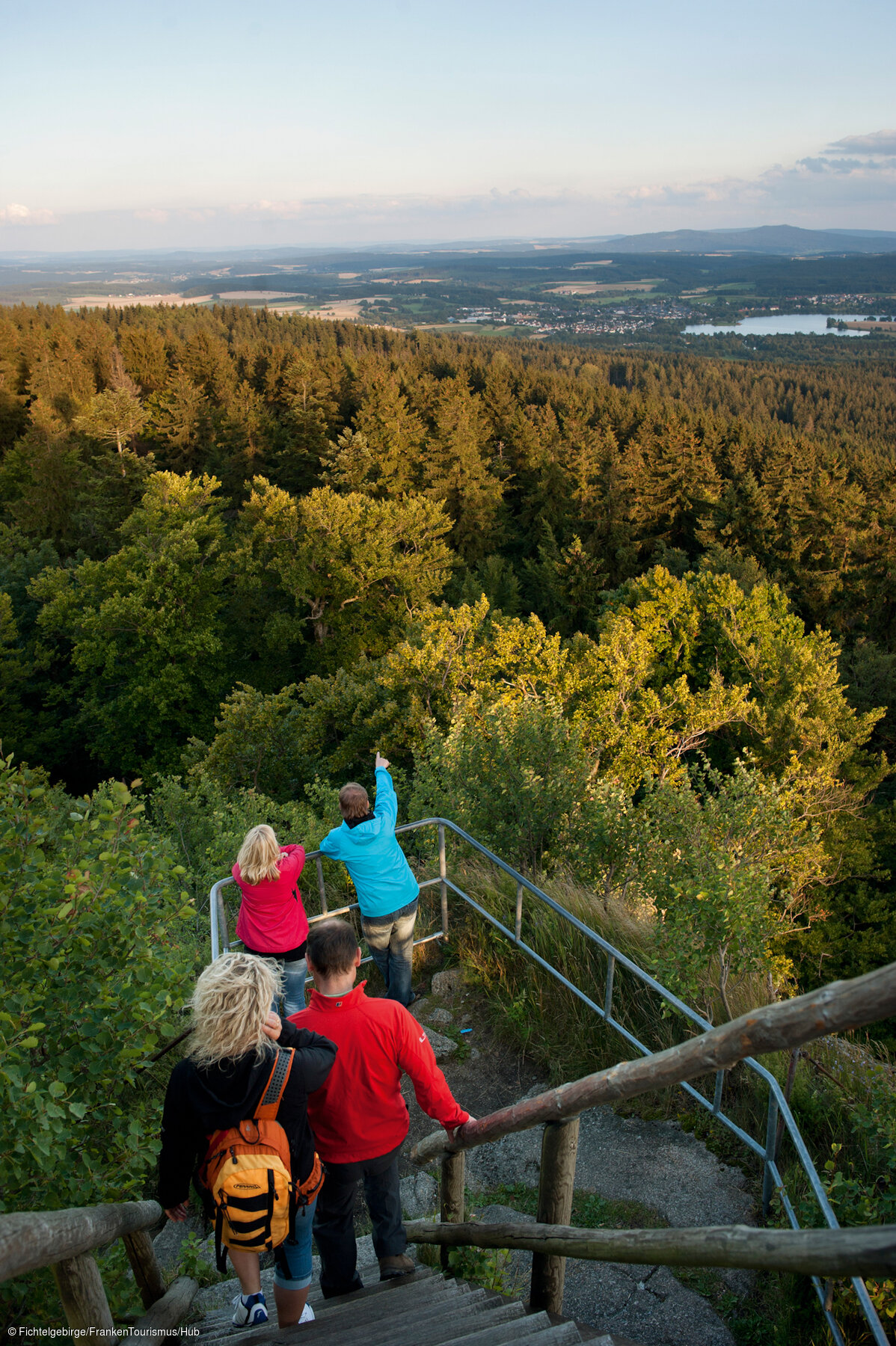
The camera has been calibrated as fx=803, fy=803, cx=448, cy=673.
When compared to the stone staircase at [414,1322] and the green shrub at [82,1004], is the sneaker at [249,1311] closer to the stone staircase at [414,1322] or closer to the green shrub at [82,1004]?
the stone staircase at [414,1322]

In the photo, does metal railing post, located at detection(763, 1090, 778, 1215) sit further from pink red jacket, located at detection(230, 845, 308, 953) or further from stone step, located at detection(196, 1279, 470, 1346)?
pink red jacket, located at detection(230, 845, 308, 953)

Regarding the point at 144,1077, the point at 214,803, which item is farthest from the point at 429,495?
the point at 144,1077

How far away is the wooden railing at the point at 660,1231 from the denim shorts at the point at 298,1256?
0.50m

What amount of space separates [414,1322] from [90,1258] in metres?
1.22

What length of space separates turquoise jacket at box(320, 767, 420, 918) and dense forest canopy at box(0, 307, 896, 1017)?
1.74m

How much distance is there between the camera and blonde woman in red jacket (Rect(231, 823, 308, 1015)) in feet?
15.6

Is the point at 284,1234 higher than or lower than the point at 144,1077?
higher

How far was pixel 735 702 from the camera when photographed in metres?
25.9

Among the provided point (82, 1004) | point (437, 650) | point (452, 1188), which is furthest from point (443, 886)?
point (437, 650)

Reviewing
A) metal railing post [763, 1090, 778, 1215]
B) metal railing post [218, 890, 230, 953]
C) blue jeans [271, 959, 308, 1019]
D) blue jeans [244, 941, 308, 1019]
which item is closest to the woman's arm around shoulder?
metal railing post [763, 1090, 778, 1215]

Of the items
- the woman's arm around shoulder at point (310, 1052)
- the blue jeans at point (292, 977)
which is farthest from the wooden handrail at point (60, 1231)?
the blue jeans at point (292, 977)

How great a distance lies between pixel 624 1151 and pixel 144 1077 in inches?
111

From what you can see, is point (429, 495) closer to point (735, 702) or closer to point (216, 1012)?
point (735, 702)

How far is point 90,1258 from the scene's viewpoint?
242 centimetres
